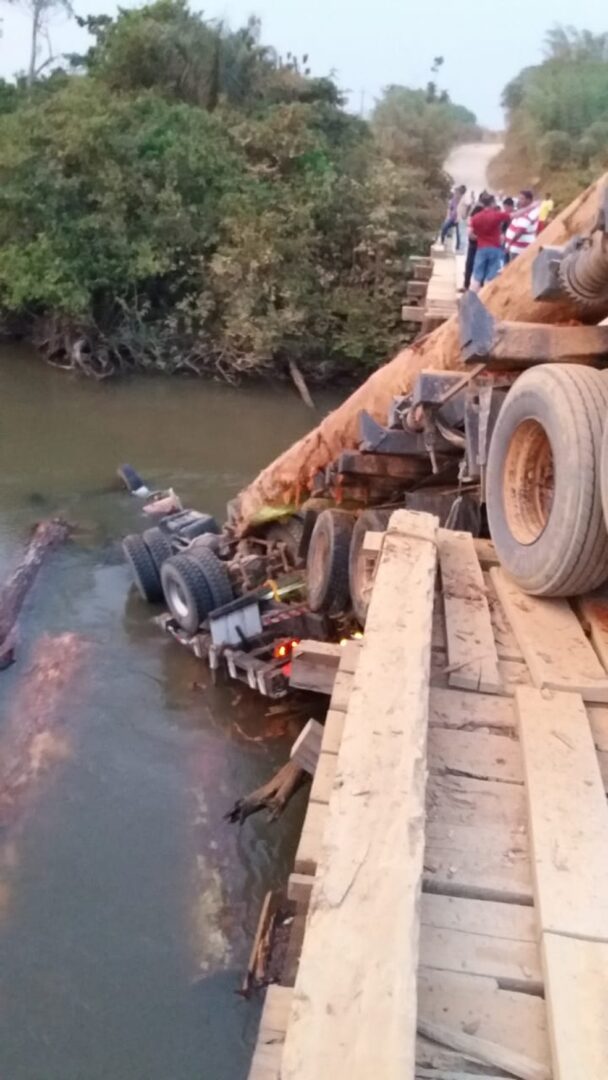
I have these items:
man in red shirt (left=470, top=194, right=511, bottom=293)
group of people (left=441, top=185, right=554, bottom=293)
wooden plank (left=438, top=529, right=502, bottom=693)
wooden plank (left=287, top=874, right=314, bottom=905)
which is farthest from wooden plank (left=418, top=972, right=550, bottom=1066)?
man in red shirt (left=470, top=194, right=511, bottom=293)

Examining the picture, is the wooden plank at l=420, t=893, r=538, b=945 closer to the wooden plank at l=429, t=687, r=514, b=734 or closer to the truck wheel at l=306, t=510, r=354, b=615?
the wooden plank at l=429, t=687, r=514, b=734

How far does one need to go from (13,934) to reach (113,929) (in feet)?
2.43

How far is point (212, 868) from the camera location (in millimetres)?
7996

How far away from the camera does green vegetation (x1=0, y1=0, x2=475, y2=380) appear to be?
72.4 ft

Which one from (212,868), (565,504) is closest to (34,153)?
(212,868)

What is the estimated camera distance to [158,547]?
12148mm

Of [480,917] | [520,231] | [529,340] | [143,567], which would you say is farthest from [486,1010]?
[520,231]

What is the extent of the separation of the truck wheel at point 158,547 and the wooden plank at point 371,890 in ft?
28.4

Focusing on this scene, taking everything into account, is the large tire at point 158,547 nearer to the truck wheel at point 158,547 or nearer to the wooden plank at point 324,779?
the truck wheel at point 158,547

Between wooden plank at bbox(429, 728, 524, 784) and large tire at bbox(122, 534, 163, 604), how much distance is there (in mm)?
8901

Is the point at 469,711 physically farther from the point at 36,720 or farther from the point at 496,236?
the point at 496,236

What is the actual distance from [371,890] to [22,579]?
35.5 feet

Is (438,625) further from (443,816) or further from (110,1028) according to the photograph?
(110,1028)

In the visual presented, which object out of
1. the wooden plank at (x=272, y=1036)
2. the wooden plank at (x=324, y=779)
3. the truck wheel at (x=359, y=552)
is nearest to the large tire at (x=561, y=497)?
the wooden plank at (x=324, y=779)
